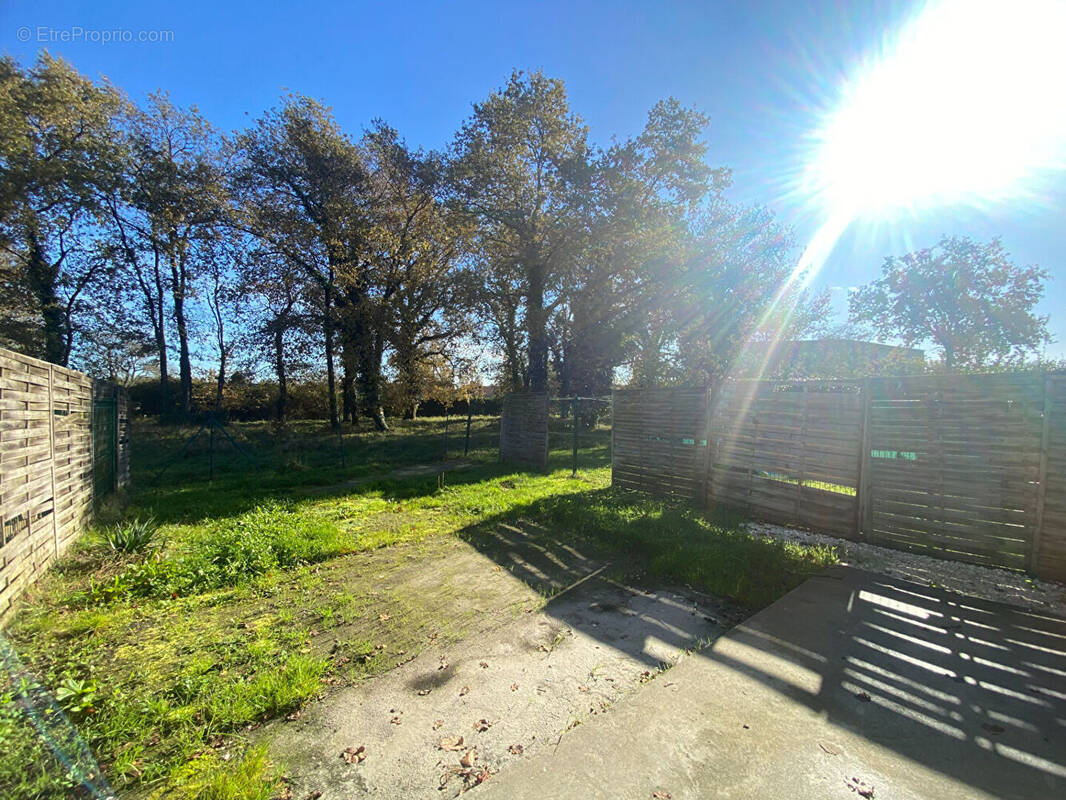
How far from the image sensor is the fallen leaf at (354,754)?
1916 mm

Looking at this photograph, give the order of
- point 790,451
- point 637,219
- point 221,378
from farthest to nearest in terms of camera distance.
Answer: point 221,378, point 637,219, point 790,451

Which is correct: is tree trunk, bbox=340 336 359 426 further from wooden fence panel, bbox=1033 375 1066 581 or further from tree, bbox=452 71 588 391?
wooden fence panel, bbox=1033 375 1066 581

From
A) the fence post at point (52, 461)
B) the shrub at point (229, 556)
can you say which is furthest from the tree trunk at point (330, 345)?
the fence post at point (52, 461)

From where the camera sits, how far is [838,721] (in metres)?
2.13

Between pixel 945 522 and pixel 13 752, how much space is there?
6732 mm

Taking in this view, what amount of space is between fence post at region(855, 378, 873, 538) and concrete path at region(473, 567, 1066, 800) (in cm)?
173

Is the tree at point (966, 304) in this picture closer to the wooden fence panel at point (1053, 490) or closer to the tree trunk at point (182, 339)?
the wooden fence panel at point (1053, 490)

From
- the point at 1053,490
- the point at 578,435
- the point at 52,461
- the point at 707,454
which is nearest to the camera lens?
the point at 1053,490

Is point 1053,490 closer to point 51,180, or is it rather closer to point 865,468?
point 865,468

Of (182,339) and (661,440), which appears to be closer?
(661,440)

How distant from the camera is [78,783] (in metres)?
1.75

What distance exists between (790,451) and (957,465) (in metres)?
1.55

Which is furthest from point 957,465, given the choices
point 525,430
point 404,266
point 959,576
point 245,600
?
point 404,266

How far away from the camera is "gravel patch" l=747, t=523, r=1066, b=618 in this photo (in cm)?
347
